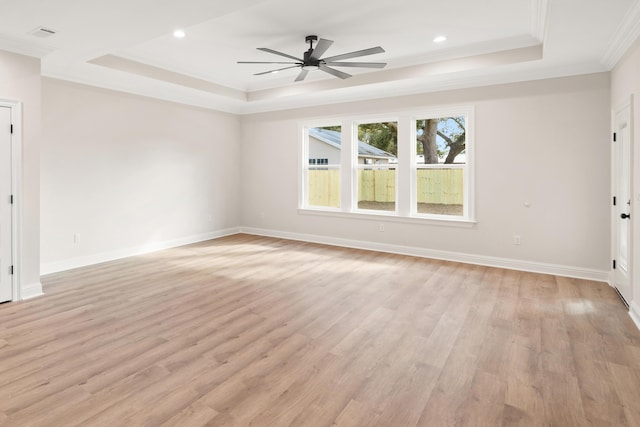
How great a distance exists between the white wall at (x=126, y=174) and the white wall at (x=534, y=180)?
10.4ft

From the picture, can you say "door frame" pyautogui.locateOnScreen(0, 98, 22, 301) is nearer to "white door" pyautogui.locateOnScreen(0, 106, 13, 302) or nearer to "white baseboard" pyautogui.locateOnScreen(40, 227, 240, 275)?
"white door" pyautogui.locateOnScreen(0, 106, 13, 302)

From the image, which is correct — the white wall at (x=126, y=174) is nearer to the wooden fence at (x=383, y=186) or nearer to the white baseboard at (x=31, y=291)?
the white baseboard at (x=31, y=291)

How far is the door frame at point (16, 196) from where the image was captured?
374cm

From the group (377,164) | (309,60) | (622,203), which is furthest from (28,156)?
(622,203)

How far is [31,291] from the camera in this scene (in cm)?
395

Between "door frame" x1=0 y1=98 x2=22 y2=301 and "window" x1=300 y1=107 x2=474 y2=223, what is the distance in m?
4.42

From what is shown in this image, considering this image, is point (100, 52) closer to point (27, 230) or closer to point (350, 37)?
point (27, 230)

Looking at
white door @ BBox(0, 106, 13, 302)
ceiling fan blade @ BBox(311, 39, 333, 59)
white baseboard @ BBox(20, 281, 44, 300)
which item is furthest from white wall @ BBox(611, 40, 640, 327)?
white door @ BBox(0, 106, 13, 302)

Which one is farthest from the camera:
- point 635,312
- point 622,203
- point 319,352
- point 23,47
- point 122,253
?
point 122,253

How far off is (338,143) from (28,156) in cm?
461

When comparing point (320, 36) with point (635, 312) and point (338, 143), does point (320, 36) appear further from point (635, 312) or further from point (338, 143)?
point (635, 312)

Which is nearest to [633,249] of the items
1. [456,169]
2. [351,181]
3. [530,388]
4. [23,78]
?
[530,388]

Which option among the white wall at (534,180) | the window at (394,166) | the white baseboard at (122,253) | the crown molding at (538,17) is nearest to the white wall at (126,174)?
the white baseboard at (122,253)

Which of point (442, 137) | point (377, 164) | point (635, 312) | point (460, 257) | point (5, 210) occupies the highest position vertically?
point (442, 137)
